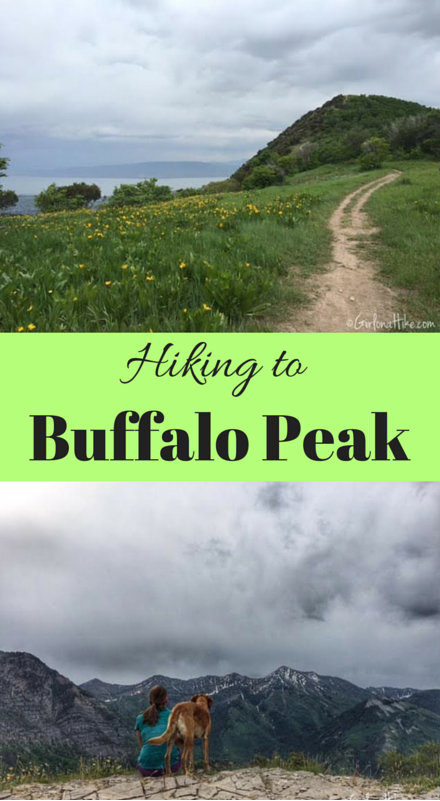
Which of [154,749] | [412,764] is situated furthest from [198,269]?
[412,764]

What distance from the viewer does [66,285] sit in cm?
853

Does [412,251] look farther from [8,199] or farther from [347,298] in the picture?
[8,199]

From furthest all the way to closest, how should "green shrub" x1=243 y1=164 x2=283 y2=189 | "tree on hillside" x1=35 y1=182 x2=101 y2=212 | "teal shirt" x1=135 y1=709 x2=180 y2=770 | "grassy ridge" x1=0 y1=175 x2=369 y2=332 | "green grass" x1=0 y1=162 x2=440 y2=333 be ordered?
"tree on hillside" x1=35 y1=182 x2=101 y2=212, "green shrub" x1=243 y1=164 x2=283 y2=189, "green grass" x1=0 y1=162 x2=440 y2=333, "grassy ridge" x1=0 y1=175 x2=369 y2=332, "teal shirt" x1=135 y1=709 x2=180 y2=770

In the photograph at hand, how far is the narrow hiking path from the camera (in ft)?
29.7

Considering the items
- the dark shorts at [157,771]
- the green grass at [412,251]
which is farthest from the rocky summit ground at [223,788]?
the green grass at [412,251]

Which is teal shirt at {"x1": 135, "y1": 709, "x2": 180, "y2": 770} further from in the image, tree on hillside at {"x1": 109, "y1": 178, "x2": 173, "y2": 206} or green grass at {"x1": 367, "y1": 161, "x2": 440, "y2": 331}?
tree on hillside at {"x1": 109, "y1": 178, "x2": 173, "y2": 206}

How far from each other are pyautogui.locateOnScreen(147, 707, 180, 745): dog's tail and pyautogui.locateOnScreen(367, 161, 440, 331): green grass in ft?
20.9

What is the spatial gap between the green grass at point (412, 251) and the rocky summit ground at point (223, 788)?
603 centimetres

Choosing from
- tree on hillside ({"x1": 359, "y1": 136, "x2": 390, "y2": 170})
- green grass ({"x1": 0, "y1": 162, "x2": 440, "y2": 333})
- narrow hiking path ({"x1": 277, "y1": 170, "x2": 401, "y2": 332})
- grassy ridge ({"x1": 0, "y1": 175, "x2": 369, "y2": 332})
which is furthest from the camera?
tree on hillside ({"x1": 359, "y1": 136, "x2": 390, "y2": 170})

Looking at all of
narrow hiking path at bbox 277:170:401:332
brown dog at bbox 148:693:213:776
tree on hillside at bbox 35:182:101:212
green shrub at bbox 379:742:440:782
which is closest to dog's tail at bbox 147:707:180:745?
brown dog at bbox 148:693:213:776

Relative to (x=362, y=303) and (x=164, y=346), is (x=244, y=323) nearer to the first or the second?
(x=164, y=346)

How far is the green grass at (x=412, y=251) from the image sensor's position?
1016cm

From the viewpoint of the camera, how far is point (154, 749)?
5297 mm

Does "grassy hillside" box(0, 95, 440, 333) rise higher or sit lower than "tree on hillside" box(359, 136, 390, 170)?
lower
